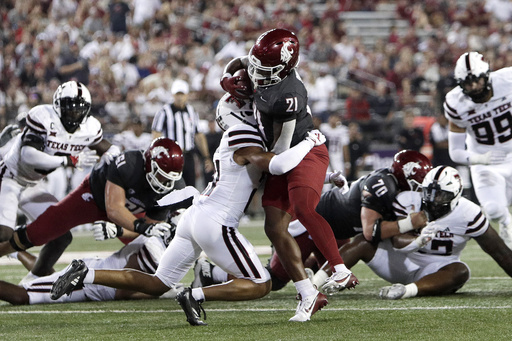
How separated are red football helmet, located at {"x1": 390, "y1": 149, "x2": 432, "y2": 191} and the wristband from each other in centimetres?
36

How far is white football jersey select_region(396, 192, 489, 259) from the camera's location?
Result: 5.27 metres

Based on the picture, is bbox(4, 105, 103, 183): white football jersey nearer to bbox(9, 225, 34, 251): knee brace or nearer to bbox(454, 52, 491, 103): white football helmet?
bbox(9, 225, 34, 251): knee brace

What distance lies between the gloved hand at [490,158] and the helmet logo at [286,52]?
2.90m

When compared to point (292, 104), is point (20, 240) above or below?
below

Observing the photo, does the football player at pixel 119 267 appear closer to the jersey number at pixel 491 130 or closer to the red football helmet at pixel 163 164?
the red football helmet at pixel 163 164

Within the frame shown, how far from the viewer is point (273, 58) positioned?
4.63 m

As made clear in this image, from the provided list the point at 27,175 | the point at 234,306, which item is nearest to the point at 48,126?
the point at 27,175

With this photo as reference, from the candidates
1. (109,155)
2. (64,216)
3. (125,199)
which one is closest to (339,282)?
(125,199)

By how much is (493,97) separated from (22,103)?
7.94 metres

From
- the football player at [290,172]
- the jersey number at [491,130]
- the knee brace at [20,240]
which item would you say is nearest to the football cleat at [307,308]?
the football player at [290,172]

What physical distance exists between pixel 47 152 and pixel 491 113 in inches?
146

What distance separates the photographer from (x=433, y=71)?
15375 mm

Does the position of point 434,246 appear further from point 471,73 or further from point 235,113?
point 471,73

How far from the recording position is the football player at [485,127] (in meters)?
6.75
